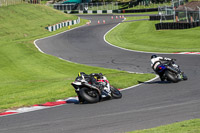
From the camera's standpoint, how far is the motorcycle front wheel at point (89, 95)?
13.7 m

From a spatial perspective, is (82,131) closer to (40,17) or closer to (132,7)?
(40,17)

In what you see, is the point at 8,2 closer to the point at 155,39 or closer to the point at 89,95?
the point at 155,39

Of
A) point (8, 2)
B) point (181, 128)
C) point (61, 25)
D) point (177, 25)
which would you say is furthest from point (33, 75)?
point (8, 2)

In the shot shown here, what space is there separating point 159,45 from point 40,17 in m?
33.0

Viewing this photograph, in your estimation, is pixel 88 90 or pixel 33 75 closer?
pixel 88 90

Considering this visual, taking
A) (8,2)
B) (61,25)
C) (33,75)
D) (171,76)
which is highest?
(8,2)

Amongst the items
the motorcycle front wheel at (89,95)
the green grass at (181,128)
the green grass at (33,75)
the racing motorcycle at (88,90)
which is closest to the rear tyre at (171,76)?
the green grass at (33,75)

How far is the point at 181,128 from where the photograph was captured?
360 inches

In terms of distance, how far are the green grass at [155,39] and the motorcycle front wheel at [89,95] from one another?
63.3 ft

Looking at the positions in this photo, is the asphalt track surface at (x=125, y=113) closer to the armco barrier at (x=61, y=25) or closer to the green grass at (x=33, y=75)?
the green grass at (x=33, y=75)

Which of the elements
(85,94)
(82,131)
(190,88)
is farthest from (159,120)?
(190,88)

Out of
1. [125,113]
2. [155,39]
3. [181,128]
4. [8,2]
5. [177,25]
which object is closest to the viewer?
[181,128]

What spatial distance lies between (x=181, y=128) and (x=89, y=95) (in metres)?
5.30

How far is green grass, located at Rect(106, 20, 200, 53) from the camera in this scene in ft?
114
